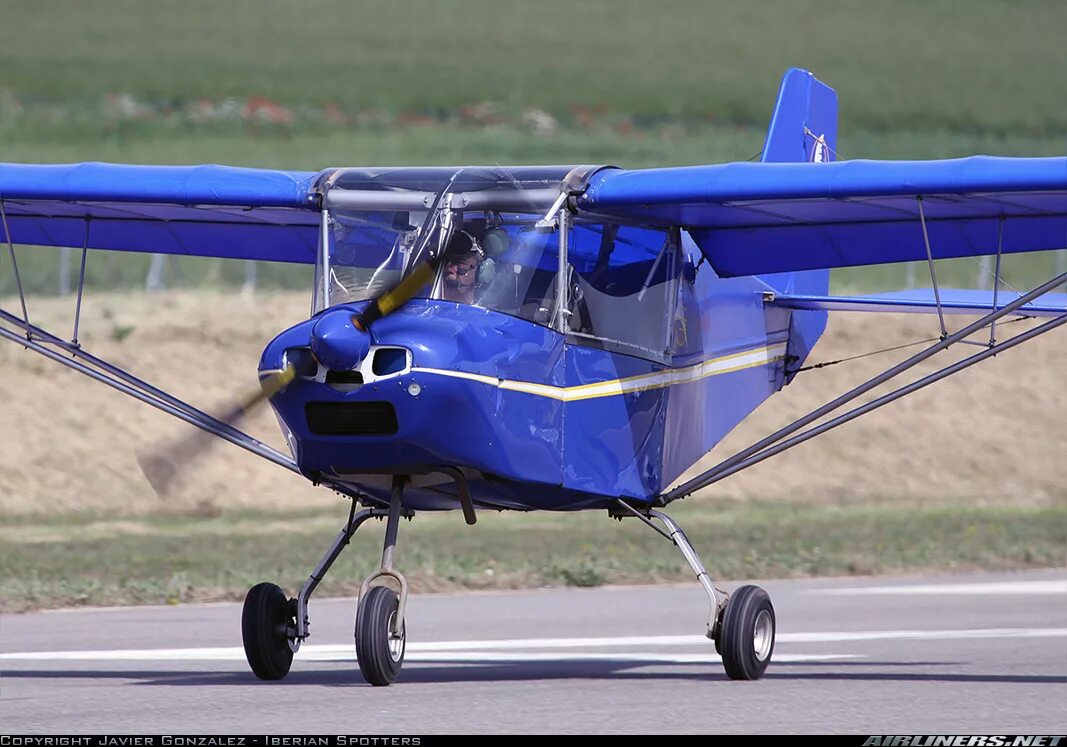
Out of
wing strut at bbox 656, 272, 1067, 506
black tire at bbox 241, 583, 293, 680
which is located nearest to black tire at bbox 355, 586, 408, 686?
black tire at bbox 241, 583, 293, 680

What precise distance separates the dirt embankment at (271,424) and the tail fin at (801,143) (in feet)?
44.3

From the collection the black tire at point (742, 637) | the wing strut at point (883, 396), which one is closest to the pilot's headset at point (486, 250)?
the wing strut at point (883, 396)

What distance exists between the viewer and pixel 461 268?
10062mm

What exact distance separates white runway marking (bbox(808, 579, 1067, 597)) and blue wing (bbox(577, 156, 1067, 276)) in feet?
19.1

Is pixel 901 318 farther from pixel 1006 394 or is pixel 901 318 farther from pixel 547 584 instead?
pixel 547 584

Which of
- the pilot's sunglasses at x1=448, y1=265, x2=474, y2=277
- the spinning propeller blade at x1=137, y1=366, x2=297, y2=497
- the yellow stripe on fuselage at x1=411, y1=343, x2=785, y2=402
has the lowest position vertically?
the spinning propeller blade at x1=137, y1=366, x2=297, y2=497

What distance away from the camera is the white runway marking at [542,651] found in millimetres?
12555

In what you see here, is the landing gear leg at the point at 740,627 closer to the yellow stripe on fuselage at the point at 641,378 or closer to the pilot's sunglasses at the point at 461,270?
the yellow stripe on fuselage at the point at 641,378

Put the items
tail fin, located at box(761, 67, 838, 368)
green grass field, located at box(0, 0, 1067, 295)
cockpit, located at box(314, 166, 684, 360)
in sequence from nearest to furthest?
cockpit, located at box(314, 166, 684, 360) → tail fin, located at box(761, 67, 838, 368) → green grass field, located at box(0, 0, 1067, 295)

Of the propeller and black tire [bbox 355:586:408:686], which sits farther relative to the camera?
black tire [bbox 355:586:408:686]

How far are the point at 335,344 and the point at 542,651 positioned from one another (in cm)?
464

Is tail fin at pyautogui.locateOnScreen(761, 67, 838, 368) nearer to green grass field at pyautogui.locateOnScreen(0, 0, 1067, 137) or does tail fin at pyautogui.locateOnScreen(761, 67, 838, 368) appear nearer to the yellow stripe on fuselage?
the yellow stripe on fuselage

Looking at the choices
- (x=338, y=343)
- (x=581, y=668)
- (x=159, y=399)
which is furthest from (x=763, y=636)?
(x=159, y=399)

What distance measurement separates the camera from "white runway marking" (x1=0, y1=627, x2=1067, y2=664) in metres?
12.6
